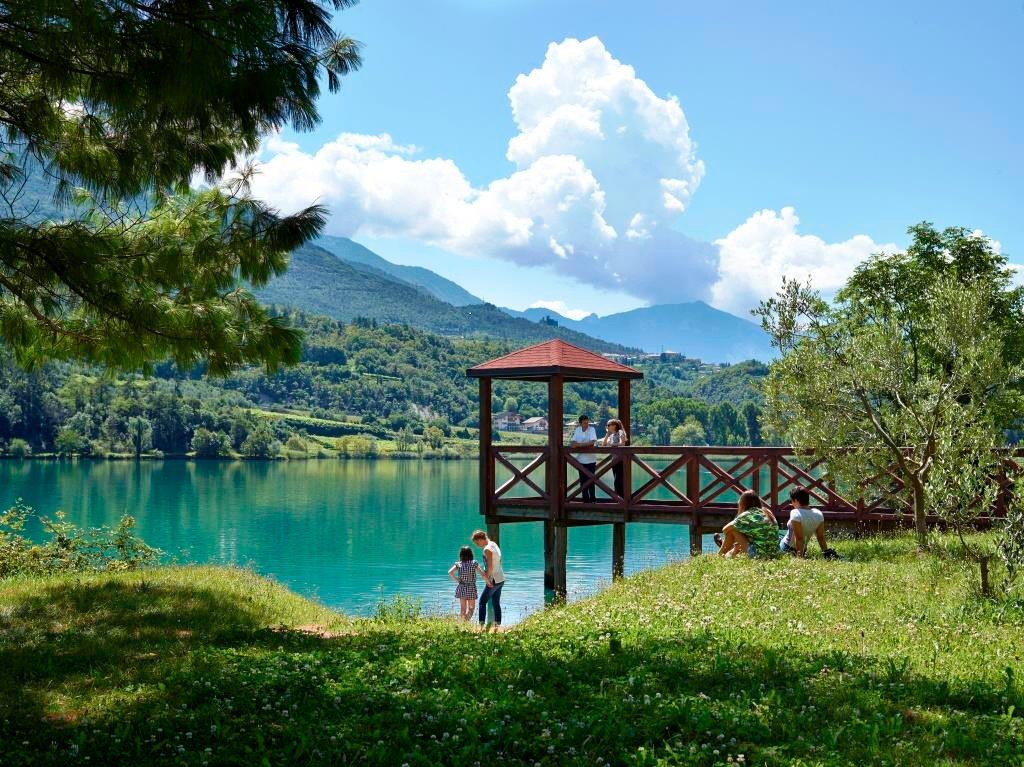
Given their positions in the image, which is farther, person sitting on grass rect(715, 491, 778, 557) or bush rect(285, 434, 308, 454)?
bush rect(285, 434, 308, 454)

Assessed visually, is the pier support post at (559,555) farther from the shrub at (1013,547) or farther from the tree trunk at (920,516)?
the shrub at (1013,547)

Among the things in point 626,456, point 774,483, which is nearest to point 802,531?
point 774,483

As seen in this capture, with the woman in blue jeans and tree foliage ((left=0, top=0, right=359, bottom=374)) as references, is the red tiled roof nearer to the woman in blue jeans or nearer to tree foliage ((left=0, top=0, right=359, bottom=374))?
the woman in blue jeans

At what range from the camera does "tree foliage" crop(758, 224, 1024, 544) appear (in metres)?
10.5

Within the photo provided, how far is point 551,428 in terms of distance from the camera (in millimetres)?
17156

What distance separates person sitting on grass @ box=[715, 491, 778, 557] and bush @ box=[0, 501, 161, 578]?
31.6 feet

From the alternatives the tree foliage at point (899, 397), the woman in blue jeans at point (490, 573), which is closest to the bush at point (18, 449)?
the woman in blue jeans at point (490, 573)

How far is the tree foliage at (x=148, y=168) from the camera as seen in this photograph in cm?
672

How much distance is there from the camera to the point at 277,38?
24.2ft

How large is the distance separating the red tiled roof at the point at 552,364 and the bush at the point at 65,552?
6736 mm

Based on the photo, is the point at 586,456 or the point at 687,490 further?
the point at 586,456

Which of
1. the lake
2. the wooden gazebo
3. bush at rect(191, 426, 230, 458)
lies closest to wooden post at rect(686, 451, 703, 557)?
the wooden gazebo

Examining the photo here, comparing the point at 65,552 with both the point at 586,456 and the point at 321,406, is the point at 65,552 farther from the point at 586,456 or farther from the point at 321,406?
the point at 321,406

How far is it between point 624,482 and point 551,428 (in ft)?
5.36
